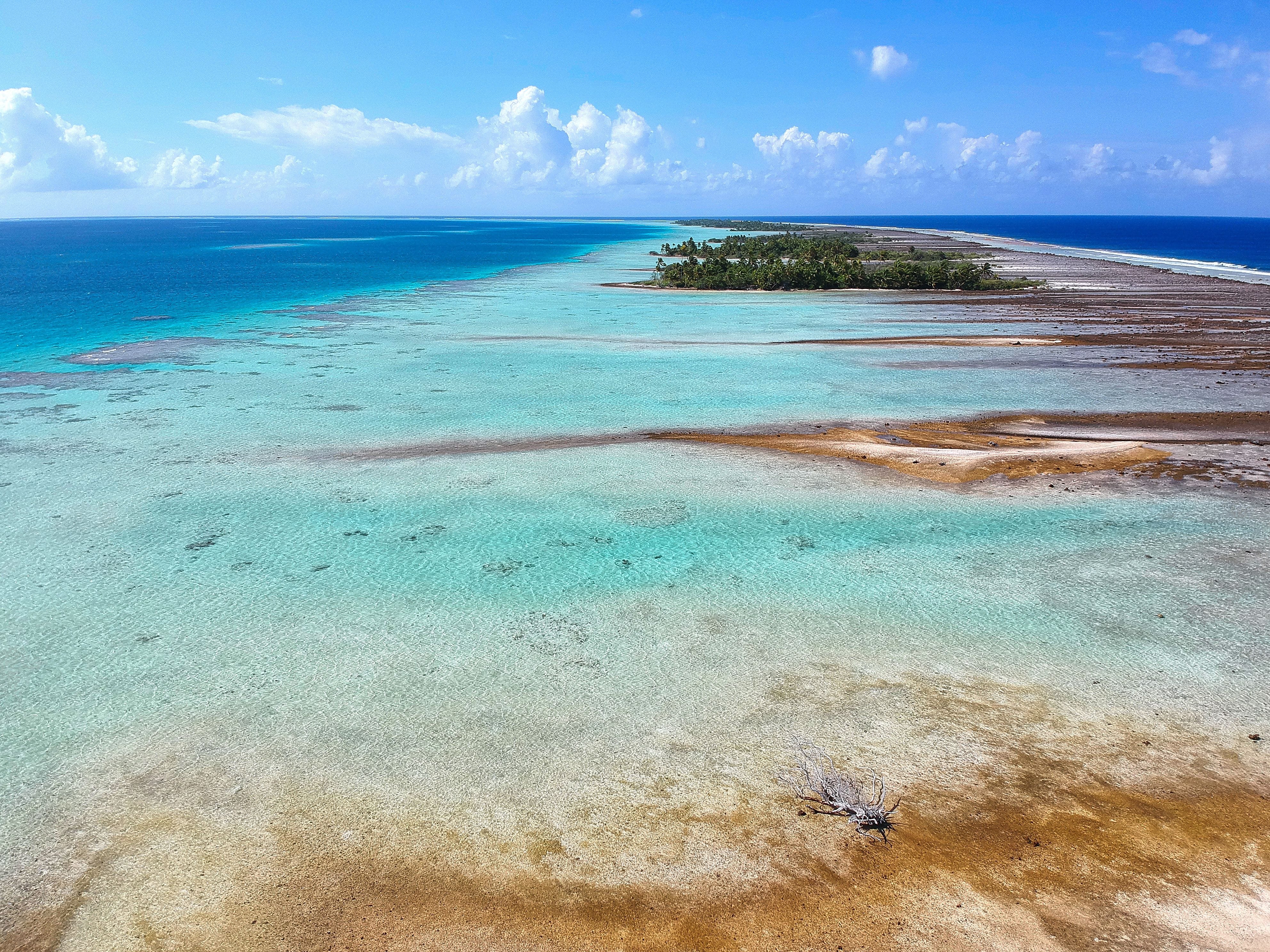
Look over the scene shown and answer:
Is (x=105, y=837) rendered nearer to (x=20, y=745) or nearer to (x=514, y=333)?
(x=20, y=745)

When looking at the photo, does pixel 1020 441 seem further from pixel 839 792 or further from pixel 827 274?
pixel 827 274

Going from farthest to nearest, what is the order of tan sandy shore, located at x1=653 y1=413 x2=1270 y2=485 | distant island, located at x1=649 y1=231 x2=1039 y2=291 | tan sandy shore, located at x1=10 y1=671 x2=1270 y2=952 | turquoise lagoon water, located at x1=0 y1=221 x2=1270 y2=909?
1. distant island, located at x1=649 y1=231 x2=1039 y2=291
2. tan sandy shore, located at x1=653 y1=413 x2=1270 y2=485
3. turquoise lagoon water, located at x1=0 y1=221 x2=1270 y2=909
4. tan sandy shore, located at x1=10 y1=671 x2=1270 y2=952

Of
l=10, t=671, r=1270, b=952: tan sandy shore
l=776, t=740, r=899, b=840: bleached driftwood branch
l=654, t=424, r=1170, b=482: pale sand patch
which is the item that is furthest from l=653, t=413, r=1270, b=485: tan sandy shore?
l=776, t=740, r=899, b=840: bleached driftwood branch

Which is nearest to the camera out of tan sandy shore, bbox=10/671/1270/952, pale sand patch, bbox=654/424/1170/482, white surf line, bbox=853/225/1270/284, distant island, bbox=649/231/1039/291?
tan sandy shore, bbox=10/671/1270/952

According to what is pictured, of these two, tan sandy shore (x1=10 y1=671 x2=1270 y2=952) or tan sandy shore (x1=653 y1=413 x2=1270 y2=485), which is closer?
tan sandy shore (x1=10 y1=671 x2=1270 y2=952)

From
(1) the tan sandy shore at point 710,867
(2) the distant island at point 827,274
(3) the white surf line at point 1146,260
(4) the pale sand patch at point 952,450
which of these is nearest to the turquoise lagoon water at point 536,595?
(1) the tan sandy shore at point 710,867

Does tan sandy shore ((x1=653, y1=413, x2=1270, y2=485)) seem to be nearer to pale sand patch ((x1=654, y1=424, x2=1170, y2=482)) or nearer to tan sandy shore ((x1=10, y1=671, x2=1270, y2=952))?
pale sand patch ((x1=654, y1=424, x2=1170, y2=482))
